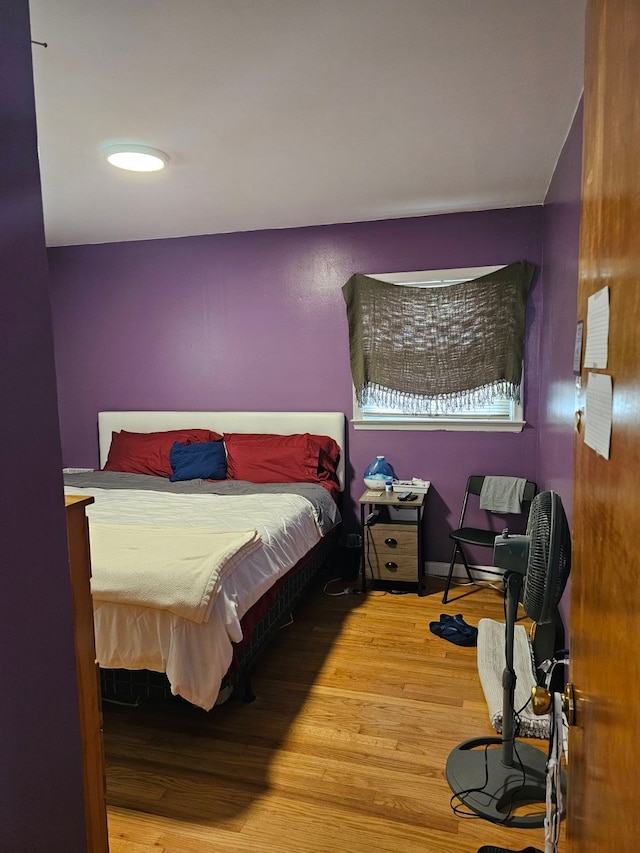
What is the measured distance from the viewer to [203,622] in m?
2.07

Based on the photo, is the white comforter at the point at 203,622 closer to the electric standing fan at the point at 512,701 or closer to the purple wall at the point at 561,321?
the electric standing fan at the point at 512,701

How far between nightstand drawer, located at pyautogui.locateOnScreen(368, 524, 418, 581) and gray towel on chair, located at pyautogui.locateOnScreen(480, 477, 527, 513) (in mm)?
502

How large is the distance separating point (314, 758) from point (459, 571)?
2141 millimetres

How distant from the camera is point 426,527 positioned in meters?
4.11

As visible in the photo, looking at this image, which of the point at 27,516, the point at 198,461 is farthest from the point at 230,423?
the point at 27,516

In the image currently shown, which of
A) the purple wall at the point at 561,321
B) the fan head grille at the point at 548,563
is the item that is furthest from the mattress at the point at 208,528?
the purple wall at the point at 561,321

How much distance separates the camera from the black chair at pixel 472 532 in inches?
137

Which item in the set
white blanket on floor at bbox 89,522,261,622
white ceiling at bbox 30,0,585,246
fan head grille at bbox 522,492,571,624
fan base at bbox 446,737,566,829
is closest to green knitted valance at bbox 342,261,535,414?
white ceiling at bbox 30,0,585,246

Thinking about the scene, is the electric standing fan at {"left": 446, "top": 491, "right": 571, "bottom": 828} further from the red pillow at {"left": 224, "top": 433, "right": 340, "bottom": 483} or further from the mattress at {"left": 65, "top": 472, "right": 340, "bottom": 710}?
the red pillow at {"left": 224, "top": 433, "right": 340, "bottom": 483}

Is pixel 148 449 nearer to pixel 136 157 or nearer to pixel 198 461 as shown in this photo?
pixel 198 461

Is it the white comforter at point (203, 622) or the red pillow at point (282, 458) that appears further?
the red pillow at point (282, 458)

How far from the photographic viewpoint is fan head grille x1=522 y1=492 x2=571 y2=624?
1.51 m

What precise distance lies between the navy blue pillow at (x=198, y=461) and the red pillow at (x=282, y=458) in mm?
71

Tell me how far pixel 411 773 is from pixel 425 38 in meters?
2.50
